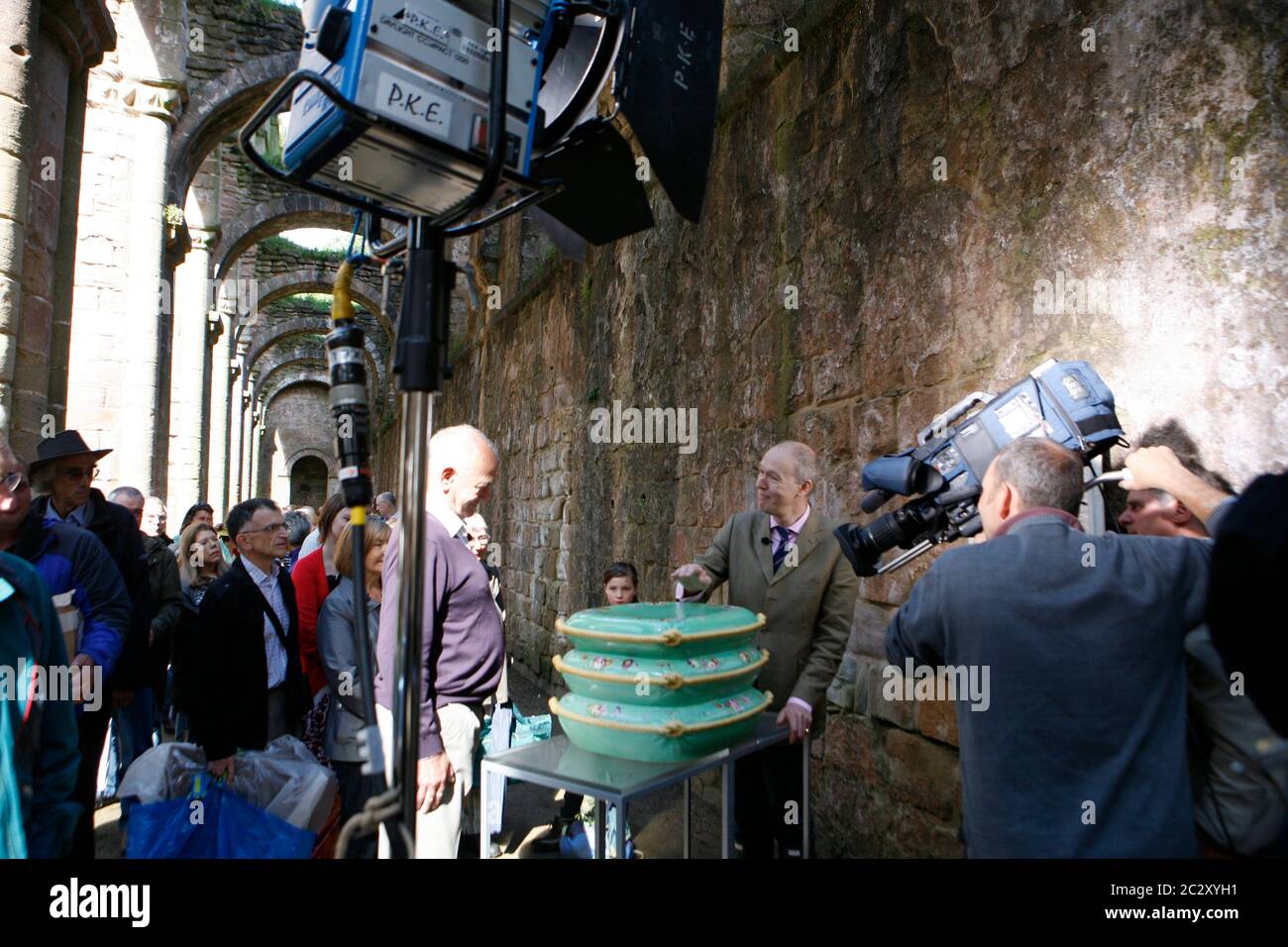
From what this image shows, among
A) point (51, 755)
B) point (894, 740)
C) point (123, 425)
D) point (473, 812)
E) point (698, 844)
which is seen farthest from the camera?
point (123, 425)

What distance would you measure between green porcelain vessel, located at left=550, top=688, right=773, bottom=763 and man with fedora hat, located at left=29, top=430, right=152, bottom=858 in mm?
2273

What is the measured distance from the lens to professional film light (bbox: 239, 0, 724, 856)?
1.05 meters

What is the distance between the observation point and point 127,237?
6.48 meters

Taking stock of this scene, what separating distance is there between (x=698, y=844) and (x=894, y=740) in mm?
1303

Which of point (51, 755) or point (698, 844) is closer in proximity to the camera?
point (51, 755)

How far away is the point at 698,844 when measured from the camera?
3834 mm

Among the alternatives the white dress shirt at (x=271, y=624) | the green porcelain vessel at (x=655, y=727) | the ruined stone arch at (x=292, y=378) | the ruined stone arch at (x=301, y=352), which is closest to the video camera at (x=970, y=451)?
the green porcelain vessel at (x=655, y=727)

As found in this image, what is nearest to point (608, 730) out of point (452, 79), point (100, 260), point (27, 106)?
point (452, 79)

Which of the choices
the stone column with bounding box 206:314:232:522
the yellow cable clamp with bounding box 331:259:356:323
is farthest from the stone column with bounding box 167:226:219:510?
the yellow cable clamp with bounding box 331:259:356:323

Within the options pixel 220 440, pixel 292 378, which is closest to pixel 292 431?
pixel 292 378

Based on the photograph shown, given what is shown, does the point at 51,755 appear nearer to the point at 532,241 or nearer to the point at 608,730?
the point at 608,730

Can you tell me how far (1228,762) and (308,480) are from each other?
121 ft

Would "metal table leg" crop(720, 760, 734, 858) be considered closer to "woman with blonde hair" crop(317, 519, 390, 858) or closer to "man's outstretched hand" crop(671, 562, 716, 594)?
"man's outstretched hand" crop(671, 562, 716, 594)

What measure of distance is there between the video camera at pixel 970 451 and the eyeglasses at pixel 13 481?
2441 mm
